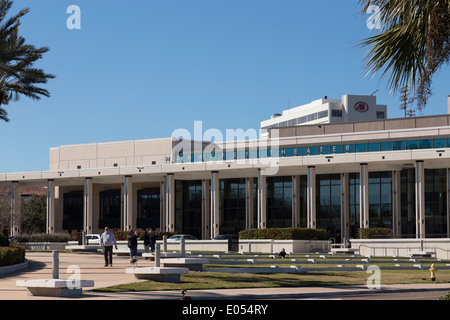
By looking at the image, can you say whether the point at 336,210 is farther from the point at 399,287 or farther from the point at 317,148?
the point at 399,287

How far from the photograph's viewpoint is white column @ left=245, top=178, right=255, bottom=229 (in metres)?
75.5

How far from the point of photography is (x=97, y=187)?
87.8m

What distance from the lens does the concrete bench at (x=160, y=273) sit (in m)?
24.7

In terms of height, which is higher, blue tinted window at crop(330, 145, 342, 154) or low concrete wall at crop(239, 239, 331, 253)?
blue tinted window at crop(330, 145, 342, 154)

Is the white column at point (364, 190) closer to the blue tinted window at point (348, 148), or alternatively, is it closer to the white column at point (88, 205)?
the blue tinted window at point (348, 148)

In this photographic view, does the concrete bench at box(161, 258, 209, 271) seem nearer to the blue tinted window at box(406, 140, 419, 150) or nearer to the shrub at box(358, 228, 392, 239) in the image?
the shrub at box(358, 228, 392, 239)

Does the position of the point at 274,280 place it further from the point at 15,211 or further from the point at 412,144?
the point at 15,211

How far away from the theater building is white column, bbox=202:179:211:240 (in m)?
0.13

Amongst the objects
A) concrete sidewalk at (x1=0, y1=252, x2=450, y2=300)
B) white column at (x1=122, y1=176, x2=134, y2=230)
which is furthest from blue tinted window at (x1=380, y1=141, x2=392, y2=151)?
concrete sidewalk at (x1=0, y1=252, x2=450, y2=300)

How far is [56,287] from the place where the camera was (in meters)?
19.5

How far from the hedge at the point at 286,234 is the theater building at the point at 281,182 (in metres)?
4.13

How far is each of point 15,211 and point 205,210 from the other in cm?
2025

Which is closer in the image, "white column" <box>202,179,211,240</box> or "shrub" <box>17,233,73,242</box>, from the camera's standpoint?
"shrub" <box>17,233,73,242</box>

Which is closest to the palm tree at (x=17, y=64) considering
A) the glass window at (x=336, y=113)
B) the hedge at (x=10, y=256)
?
the hedge at (x=10, y=256)
